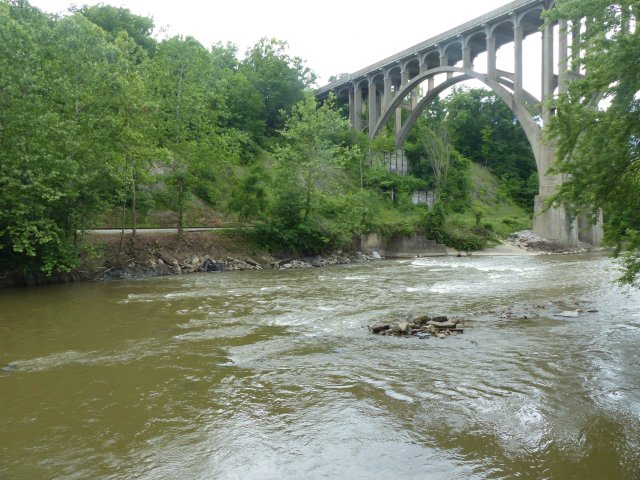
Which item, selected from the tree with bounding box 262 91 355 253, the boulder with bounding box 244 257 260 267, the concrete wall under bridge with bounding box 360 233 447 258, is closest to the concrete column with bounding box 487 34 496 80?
the concrete wall under bridge with bounding box 360 233 447 258

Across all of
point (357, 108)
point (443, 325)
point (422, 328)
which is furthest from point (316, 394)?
Answer: point (357, 108)

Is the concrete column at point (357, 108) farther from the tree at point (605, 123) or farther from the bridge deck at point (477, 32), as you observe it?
the tree at point (605, 123)

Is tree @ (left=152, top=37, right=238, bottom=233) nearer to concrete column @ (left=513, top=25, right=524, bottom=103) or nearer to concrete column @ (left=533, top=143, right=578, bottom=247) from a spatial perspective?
concrete column @ (left=533, top=143, right=578, bottom=247)

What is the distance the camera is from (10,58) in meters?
17.7

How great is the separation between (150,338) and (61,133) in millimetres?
11759

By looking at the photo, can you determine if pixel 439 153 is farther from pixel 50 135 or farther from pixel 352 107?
pixel 50 135

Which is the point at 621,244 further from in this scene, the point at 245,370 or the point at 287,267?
the point at 287,267

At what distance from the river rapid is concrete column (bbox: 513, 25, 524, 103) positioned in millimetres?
32866

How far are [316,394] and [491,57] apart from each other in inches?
1702

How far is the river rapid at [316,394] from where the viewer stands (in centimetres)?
490

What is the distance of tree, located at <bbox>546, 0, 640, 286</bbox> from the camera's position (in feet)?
20.1

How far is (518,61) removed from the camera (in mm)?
41625

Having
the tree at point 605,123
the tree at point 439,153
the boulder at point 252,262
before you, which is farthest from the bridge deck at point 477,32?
the tree at point 605,123

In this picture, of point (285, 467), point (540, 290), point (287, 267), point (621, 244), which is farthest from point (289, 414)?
point (287, 267)
